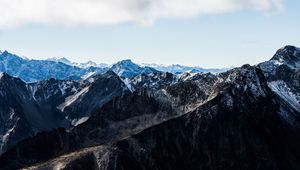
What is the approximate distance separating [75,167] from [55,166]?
7.10 metres

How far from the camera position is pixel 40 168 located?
197m

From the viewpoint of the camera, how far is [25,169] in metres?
199

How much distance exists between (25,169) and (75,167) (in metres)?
→ 16.7

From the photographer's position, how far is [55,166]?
199 meters

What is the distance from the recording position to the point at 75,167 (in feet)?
647

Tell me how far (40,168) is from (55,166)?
4999mm

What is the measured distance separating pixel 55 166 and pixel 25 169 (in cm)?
983

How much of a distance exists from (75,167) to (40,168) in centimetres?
1138
